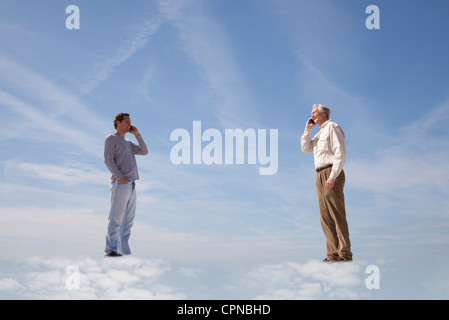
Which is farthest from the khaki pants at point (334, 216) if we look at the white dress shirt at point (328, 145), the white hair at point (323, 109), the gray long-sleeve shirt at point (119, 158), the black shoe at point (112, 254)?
the black shoe at point (112, 254)

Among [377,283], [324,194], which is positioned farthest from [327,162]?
[377,283]

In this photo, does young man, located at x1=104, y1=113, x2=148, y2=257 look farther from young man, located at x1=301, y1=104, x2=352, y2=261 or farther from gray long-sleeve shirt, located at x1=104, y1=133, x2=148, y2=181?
young man, located at x1=301, y1=104, x2=352, y2=261

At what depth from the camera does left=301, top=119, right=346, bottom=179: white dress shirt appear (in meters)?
7.60

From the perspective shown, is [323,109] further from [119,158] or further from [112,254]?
[112,254]

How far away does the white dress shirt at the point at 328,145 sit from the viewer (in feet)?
24.9

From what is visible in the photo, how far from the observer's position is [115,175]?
8477 millimetres

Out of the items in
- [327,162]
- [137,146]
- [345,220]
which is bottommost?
[345,220]

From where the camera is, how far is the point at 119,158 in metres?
8.68

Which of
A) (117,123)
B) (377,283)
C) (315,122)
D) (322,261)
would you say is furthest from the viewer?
(117,123)

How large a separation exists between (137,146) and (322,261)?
15.6 feet

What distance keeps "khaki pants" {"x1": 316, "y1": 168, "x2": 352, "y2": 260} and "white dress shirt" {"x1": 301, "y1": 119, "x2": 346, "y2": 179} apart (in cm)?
24

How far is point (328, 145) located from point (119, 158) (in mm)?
4346
